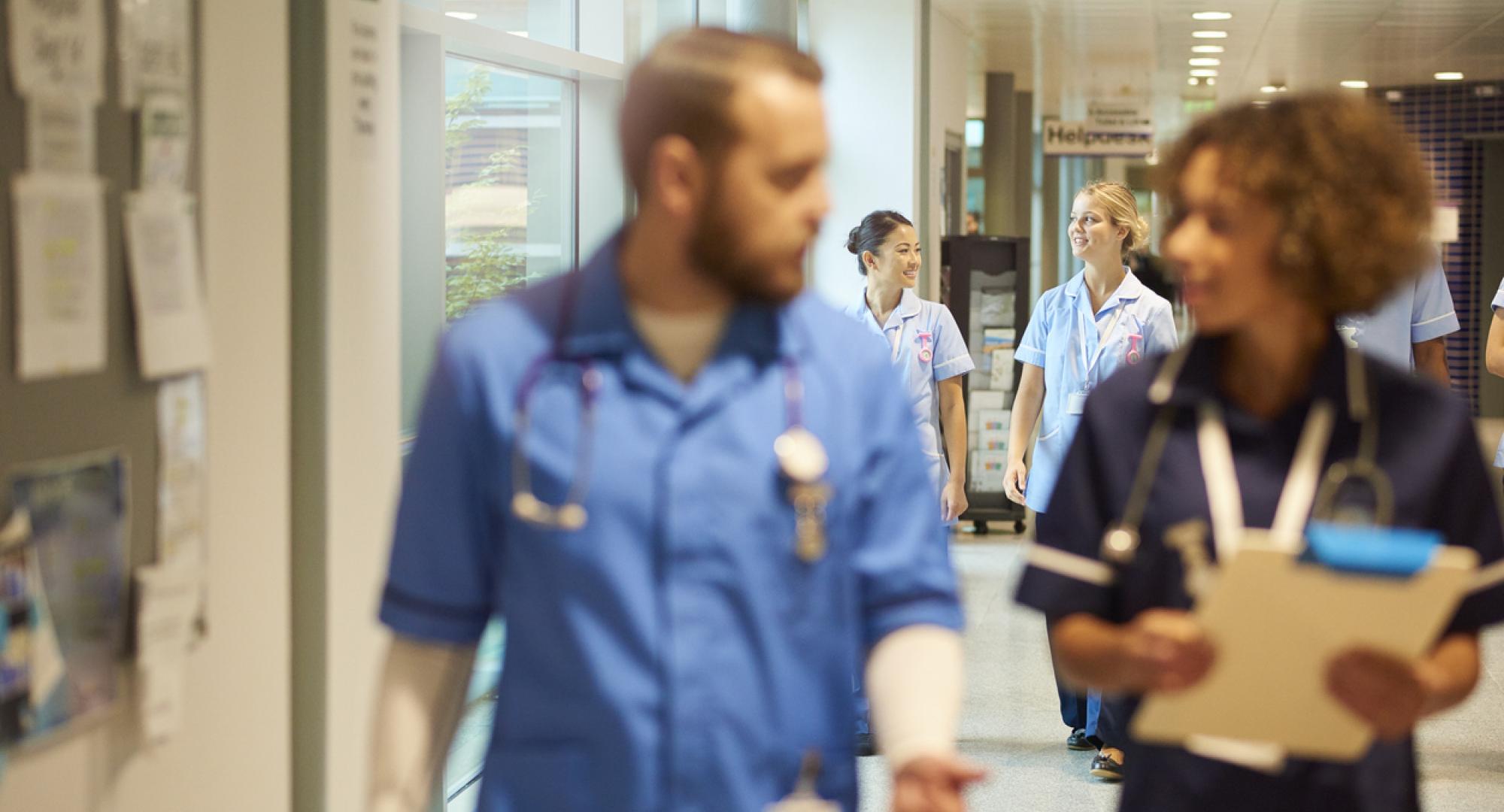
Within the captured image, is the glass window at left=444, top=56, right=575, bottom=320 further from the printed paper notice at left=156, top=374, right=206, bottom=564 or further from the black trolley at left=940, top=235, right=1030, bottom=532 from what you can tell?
the black trolley at left=940, top=235, right=1030, bottom=532

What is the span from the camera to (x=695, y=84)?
142 centimetres

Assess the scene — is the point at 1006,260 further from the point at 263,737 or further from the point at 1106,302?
the point at 263,737

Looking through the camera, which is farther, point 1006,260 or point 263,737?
point 1006,260

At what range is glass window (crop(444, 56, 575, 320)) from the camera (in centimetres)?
426

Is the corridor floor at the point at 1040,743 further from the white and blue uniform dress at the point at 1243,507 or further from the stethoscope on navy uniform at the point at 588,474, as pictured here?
the stethoscope on navy uniform at the point at 588,474

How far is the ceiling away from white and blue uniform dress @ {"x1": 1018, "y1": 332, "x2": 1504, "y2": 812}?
8.68m

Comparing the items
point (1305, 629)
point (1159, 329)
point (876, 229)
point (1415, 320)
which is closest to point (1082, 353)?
point (1159, 329)

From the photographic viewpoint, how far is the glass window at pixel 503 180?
426 centimetres

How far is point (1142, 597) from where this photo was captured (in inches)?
63.7

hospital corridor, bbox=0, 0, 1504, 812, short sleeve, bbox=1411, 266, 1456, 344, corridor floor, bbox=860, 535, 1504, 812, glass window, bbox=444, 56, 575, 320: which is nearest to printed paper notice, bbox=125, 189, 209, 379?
hospital corridor, bbox=0, 0, 1504, 812

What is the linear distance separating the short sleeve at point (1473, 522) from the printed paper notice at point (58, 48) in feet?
5.76

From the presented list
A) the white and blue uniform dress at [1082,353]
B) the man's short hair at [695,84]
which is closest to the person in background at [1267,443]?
the man's short hair at [695,84]

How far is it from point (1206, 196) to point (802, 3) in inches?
293

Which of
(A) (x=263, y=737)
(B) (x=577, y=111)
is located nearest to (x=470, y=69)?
(B) (x=577, y=111)
